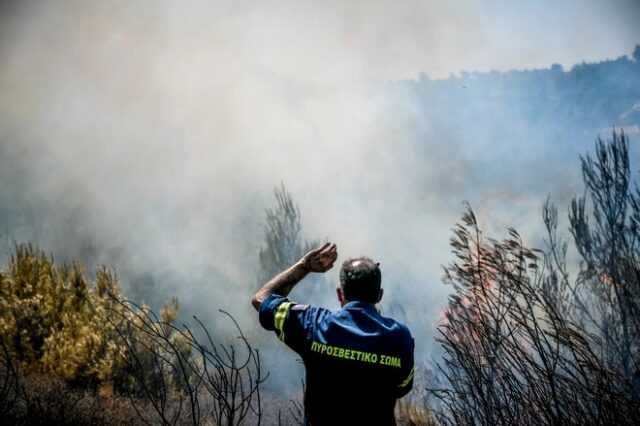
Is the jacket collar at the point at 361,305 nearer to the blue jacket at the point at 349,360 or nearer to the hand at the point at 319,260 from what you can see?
the blue jacket at the point at 349,360

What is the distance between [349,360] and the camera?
1685 mm

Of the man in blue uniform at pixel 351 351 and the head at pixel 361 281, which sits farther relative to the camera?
the head at pixel 361 281

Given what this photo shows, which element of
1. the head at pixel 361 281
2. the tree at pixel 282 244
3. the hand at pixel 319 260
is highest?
the tree at pixel 282 244

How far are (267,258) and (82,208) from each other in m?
16.3

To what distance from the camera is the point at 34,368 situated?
24.1 feet

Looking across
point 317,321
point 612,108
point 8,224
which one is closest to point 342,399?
point 317,321

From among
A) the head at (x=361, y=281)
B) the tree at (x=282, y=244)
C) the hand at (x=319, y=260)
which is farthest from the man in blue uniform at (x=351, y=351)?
the tree at (x=282, y=244)

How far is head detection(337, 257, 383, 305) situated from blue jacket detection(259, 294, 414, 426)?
0.18 ft

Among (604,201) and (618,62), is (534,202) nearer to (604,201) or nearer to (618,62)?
(618,62)

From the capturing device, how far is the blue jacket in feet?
5.52

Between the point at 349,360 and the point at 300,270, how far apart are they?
0.54 meters

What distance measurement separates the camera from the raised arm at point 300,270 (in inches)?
76.3

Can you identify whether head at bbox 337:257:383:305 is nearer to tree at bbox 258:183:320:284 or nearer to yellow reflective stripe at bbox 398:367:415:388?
yellow reflective stripe at bbox 398:367:415:388

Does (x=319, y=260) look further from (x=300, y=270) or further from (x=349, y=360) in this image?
(x=349, y=360)
